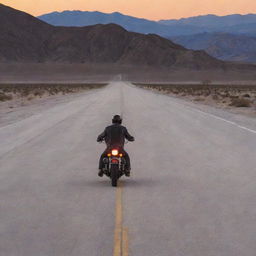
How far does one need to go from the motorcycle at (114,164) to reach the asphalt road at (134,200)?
22 cm

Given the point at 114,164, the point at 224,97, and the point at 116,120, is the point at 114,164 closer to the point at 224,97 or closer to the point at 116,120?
the point at 116,120

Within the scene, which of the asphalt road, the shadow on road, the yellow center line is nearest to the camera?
the yellow center line

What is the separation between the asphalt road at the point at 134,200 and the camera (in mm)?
6953

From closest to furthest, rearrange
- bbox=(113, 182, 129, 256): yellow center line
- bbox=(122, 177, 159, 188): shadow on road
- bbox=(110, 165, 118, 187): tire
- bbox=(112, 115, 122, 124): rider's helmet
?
bbox=(113, 182, 129, 256): yellow center line
bbox=(110, 165, 118, 187): tire
bbox=(122, 177, 159, 188): shadow on road
bbox=(112, 115, 122, 124): rider's helmet

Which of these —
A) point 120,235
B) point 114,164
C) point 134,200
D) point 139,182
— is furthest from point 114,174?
point 120,235

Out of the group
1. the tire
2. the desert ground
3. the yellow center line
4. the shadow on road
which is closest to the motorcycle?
the tire

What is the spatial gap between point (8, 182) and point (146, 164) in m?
3.44

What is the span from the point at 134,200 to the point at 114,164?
132cm

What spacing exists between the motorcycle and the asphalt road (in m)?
0.22

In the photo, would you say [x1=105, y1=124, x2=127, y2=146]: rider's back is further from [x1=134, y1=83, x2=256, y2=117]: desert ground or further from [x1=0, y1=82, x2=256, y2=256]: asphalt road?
[x1=134, y1=83, x2=256, y2=117]: desert ground

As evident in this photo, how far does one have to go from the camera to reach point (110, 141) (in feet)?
35.3

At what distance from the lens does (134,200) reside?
9.41 m

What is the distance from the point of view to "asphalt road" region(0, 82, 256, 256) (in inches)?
274

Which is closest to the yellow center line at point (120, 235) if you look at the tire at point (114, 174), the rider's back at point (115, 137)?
the tire at point (114, 174)
